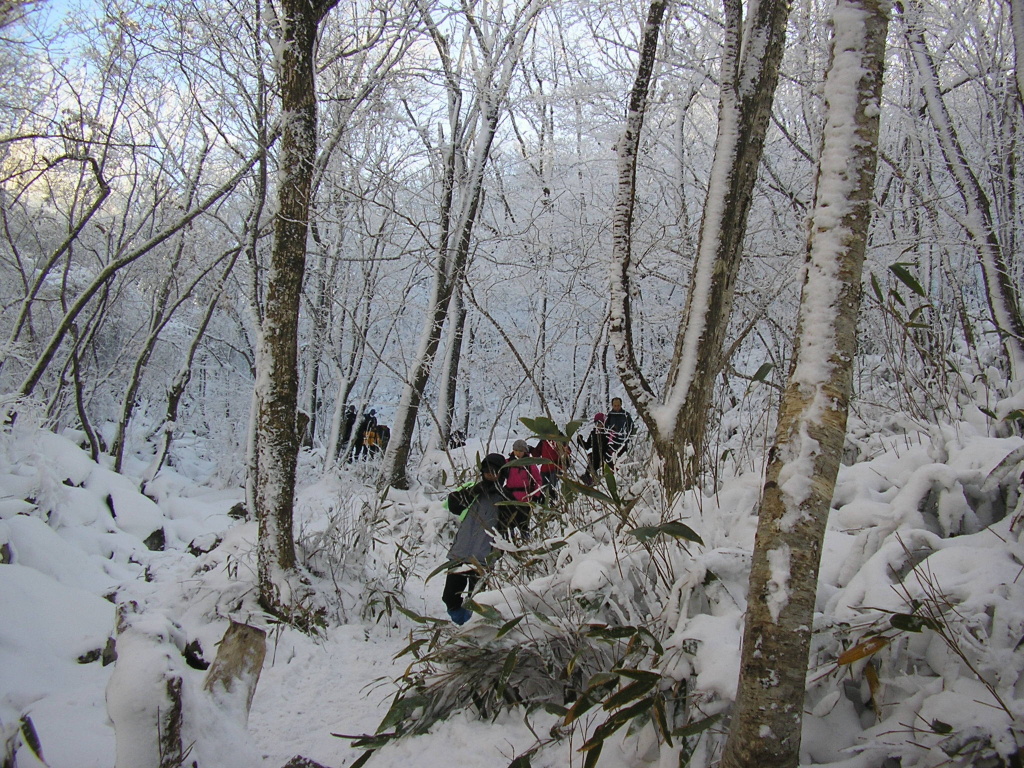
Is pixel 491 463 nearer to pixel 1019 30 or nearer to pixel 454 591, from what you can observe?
pixel 454 591

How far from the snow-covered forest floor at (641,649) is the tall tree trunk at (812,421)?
0.84 feet

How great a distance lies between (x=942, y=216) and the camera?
31.0ft

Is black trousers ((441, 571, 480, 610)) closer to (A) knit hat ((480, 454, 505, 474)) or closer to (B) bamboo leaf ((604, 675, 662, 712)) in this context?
(A) knit hat ((480, 454, 505, 474))

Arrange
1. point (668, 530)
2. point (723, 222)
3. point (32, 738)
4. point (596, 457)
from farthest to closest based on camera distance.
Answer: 1. point (596, 457)
2. point (723, 222)
3. point (32, 738)
4. point (668, 530)

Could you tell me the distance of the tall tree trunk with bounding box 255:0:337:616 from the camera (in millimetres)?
4242

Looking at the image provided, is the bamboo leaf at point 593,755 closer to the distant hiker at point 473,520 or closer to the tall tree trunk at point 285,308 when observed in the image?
the distant hiker at point 473,520

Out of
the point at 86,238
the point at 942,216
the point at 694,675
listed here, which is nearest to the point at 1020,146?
the point at 942,216

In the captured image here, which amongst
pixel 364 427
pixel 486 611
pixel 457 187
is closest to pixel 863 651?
pixel 486 611

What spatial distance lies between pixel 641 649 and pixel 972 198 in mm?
6873

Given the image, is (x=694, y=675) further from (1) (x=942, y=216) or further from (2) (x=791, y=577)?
(1) (x=942, y=216)

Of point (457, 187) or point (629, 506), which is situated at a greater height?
point (457, 187)

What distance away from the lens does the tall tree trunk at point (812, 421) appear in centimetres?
142

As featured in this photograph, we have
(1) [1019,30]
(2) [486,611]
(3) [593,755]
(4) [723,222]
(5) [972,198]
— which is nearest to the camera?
(3) [593,755]

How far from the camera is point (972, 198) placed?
6223mm
